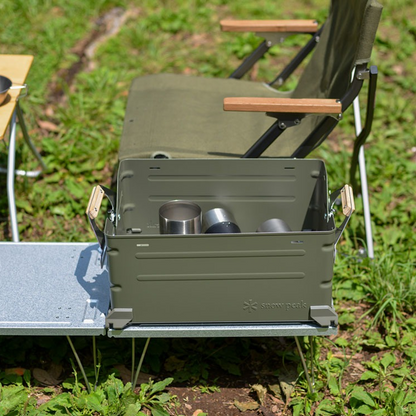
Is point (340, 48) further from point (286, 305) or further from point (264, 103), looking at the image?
point (286, 305)

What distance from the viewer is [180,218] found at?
8.86 ft

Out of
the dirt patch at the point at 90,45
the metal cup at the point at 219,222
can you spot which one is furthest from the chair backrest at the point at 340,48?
the dirt patch at the point at 90,45

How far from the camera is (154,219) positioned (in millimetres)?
2801

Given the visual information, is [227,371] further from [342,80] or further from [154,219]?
[342,80]

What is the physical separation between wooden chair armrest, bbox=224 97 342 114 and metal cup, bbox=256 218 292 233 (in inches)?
19.5

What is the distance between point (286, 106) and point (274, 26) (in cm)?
105

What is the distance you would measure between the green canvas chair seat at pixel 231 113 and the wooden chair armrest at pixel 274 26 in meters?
0.12

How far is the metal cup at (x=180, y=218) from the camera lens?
8.52ft

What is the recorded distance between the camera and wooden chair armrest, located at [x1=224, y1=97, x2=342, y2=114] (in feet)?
9.34

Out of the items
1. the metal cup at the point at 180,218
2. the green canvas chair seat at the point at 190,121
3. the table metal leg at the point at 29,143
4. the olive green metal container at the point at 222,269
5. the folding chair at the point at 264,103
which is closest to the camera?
the olive green metal container at the point at 222,269

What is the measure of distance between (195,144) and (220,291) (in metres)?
1.03

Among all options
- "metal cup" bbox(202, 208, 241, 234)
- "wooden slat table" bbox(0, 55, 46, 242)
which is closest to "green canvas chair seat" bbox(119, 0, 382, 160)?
"metal cup" bbox(202, 208, 241, 234)

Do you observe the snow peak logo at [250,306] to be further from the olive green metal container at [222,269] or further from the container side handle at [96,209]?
the container side handle at [96,209]

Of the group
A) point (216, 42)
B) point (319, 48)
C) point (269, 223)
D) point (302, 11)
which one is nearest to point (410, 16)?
point (302, 11)
